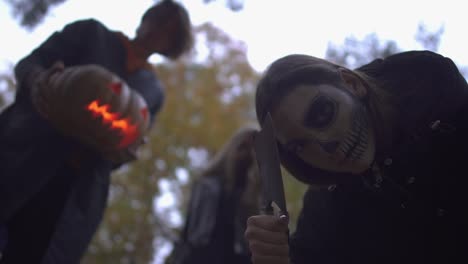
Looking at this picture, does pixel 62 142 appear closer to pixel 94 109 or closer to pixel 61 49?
pixel 94 109

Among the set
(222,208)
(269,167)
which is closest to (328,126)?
(269,167)

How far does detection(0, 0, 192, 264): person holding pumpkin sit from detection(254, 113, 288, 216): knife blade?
893 millimetres

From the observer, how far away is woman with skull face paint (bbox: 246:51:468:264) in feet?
3.19

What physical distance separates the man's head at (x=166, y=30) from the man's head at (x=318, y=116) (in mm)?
1096

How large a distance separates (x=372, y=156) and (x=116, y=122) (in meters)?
1.06

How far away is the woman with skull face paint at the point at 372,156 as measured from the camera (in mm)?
971

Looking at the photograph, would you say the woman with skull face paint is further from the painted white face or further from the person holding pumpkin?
the person holding pumpkin

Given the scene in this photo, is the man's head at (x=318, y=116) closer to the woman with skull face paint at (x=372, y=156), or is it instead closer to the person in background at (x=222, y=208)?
the woman with skull face paint at (x=372, y=156)

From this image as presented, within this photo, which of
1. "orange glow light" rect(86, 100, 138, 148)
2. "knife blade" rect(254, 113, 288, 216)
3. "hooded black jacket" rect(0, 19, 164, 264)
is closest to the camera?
"knife blade" rect(254, 113, 288, 216)

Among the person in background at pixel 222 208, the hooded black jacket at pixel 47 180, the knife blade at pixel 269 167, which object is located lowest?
the person in background at pixel 222 208

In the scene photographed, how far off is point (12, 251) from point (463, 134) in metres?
1.40

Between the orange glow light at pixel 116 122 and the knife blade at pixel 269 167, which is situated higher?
the knife blade at pixel 269 167

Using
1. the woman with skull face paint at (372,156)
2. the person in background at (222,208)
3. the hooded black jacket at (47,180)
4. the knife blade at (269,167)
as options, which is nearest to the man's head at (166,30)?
the hooded black jacket at (47,180)

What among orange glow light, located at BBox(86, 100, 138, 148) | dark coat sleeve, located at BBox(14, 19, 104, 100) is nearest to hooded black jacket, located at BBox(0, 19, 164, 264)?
dark coat sleeve, located at BBox(14, 19, 104, 100)
